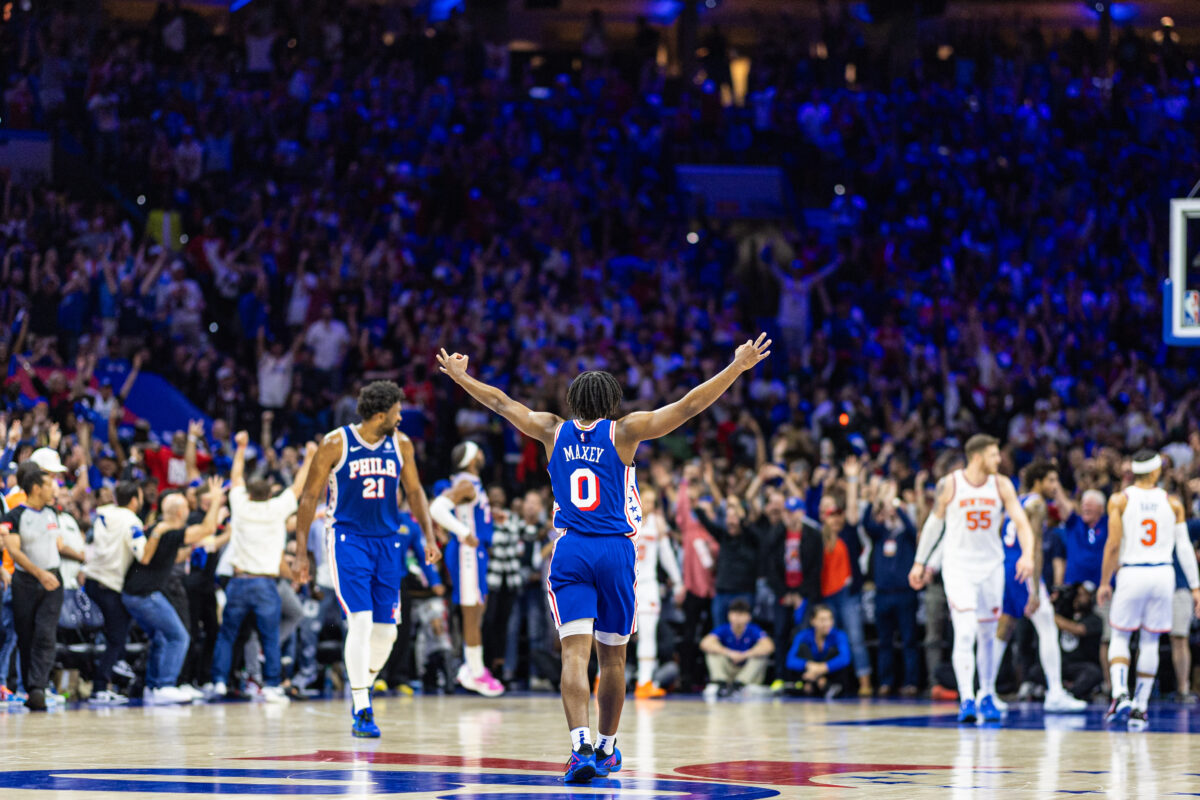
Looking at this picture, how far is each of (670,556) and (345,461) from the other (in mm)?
6910

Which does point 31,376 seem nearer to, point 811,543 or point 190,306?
point 190,306

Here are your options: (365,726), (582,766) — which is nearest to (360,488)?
(365,726)

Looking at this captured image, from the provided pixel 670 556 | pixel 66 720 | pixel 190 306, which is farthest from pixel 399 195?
pixel 66 720

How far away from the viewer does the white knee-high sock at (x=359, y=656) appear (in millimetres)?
11305

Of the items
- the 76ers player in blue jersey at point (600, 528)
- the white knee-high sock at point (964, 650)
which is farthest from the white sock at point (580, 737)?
the white knee-high sock at point (964, 650)

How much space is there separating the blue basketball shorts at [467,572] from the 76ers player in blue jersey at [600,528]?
8.05 meters

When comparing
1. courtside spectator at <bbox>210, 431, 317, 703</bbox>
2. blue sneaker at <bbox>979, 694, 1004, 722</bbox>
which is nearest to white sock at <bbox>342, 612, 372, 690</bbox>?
courtside spectator at <bbox>210, 431, 317, 703</bbox>

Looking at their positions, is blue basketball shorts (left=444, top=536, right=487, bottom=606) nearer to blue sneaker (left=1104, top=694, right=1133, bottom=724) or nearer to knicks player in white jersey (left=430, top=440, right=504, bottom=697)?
knicks player in white jersey (left=430, top=440, right=504, bottom=697)

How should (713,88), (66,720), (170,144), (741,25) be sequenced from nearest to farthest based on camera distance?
(66,720)
(170,144)
(713,88)
(741,25)

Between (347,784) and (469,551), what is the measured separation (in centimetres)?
873

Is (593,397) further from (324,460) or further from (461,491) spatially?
(461,491)

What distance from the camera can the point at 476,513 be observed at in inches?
675

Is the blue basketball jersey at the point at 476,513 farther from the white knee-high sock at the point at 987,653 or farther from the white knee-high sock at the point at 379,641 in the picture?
the white knee-high sock at the point at 987,653

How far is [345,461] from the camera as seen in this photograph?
37.7 ft
